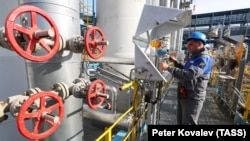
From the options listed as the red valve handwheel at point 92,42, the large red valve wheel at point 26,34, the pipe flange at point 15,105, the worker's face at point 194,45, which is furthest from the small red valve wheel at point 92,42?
the worker's face at point 194,45

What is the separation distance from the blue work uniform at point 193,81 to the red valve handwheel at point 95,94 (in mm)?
1030

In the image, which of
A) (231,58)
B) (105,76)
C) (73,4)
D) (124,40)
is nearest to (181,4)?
(231,58)

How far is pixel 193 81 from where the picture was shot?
231 cm

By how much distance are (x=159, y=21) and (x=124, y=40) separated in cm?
153

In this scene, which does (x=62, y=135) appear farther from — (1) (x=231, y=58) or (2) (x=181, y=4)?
(2) (x=181, y=4)

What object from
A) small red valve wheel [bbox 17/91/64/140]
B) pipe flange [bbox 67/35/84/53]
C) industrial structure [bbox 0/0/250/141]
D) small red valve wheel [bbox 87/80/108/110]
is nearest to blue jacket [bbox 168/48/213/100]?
industrial structure [bbox 0/0/250/141]

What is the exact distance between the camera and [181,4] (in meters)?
8.01

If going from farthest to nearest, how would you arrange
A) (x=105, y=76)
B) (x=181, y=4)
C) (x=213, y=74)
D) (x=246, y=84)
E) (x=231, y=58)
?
(x=181, y=4) → (x=213, y=74) → (x=246, y=84) → (x=231, y=58) → (x=105, y=76)

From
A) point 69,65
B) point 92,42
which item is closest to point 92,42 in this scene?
point 92,42

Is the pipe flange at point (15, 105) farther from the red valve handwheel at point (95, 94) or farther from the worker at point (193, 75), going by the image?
the worker at point (193, 75)

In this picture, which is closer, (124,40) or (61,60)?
(61,60)

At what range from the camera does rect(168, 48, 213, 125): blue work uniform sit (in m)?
2.15

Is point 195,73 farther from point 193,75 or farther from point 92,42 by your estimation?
point 92,42

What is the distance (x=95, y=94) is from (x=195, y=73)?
4.27 ft
